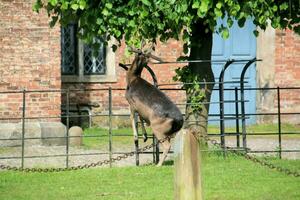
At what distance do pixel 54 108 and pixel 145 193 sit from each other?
7.43 meters

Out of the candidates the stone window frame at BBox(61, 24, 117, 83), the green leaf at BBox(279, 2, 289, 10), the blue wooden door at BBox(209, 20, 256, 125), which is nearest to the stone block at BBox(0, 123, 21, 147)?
the stone window frame at BBox(61, 24, 117, 83)

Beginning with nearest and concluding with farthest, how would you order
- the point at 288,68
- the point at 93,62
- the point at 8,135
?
the point at 8,135 → the point at 93,62 → the point at 288,68

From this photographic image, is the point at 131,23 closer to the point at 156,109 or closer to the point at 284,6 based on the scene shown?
the point at 156,109

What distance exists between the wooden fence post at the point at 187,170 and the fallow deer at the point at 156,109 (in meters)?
5.94

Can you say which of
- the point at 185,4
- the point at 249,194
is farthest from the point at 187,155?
the point at 185,4

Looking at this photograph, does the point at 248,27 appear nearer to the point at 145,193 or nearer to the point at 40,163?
the point at 40,163

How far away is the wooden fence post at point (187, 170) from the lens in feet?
23.6

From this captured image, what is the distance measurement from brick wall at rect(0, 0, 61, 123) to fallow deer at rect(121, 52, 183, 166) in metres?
4.57

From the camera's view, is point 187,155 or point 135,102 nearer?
point 187,155

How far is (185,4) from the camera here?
12.9 meters

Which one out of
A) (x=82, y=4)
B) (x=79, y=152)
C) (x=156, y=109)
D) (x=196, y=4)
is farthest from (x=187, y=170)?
(x=79, y=152)

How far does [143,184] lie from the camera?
38.3ft

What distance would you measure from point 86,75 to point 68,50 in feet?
2.54

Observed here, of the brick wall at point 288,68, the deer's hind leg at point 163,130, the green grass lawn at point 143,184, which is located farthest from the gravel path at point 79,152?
the brick wall at point 288,68
